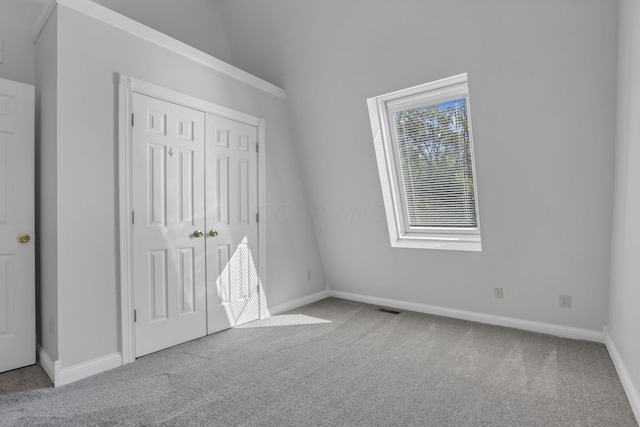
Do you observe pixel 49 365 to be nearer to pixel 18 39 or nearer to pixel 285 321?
pixel 285 321

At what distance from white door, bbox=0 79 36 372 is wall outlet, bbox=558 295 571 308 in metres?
4.13

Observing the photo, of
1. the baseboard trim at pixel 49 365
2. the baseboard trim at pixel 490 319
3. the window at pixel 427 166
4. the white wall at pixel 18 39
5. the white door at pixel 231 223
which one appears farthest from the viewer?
the window at pixel 427 166

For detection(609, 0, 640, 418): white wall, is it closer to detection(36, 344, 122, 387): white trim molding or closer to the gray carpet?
the gray carpet

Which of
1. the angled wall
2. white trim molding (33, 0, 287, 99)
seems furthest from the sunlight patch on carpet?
white trim molding (33, 0, 287, 99)

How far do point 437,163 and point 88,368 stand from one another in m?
3.38

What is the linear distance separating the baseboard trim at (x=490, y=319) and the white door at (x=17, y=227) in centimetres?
315

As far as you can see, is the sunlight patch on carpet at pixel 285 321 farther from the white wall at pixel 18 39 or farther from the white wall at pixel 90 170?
the white wall at pixel 18 39

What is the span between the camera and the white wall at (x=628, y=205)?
6.23 feet

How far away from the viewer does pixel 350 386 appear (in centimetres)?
222

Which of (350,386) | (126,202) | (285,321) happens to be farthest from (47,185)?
(350,386)

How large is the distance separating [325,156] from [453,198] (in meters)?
1.42

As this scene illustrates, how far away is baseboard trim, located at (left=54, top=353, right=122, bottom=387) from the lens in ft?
7.40

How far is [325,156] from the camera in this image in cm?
391

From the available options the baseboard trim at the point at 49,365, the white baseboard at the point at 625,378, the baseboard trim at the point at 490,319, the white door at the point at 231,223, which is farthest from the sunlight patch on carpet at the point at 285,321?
the white baseboard at the point at 625,378
